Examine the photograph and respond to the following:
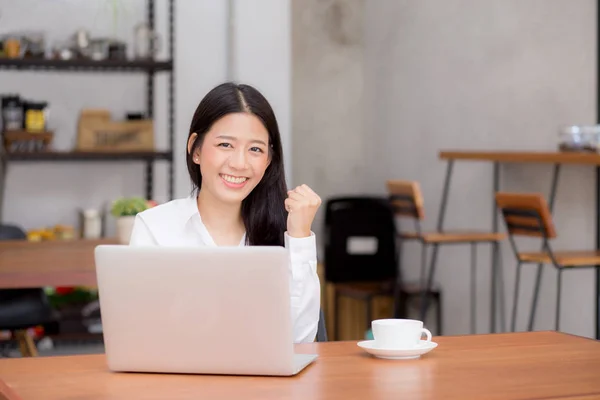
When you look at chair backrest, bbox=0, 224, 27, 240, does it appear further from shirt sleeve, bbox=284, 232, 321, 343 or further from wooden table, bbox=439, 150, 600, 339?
shirt sleeve, bbox=284, 232, 321, 343

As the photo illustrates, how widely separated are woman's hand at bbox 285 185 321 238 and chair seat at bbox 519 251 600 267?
250cm

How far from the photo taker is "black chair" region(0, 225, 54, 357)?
4383 millimetres

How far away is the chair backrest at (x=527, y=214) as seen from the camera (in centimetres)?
441

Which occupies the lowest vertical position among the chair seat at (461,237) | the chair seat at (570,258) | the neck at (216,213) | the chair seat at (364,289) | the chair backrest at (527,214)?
the chair seat at (364,289)

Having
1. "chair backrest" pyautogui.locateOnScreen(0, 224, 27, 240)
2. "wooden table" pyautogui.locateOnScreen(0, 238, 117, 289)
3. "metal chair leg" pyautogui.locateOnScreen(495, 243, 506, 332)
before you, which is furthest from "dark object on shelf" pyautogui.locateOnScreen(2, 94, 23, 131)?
"metal chair leg" pyautogui.locateOnScreen(495, 243, 506, 332)

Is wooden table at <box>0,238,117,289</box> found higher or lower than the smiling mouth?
lower

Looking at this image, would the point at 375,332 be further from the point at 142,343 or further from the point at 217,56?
the point at 217,56

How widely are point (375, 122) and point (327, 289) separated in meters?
1.29

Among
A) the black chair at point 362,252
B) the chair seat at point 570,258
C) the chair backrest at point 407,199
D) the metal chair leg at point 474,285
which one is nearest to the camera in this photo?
the chair seat at point 570,258

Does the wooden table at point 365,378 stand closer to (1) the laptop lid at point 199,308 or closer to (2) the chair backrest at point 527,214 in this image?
(1) the laptop lid at point 199,308

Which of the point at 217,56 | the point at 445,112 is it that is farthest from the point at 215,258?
the point at 445,112

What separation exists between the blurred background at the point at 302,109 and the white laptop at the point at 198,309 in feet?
10.8

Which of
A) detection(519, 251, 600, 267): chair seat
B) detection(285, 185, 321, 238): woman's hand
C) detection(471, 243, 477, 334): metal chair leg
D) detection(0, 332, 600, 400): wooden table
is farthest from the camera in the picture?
detection(471, 243, 477, 334): metal chair leg

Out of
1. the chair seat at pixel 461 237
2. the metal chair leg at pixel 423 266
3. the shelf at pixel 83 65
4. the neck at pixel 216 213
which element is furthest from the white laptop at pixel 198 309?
the metal chair leg at pixel 423 266
